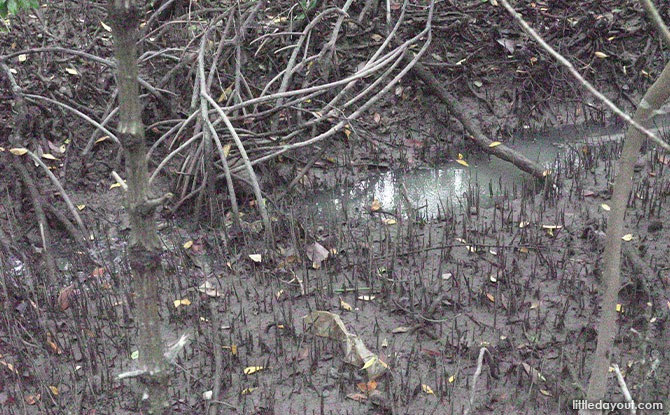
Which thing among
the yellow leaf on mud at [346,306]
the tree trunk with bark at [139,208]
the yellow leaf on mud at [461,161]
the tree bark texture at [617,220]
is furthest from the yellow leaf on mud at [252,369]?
the yellow leaf on mud at [461,161]

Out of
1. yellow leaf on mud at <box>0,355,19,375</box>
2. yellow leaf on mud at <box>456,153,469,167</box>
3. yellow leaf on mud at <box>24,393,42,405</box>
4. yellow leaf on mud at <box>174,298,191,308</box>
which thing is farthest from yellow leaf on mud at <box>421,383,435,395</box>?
yellow leaf on mud at <box>456,153,469,167</box>

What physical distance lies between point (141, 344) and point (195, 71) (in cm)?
364

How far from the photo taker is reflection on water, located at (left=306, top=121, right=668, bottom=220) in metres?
5.12

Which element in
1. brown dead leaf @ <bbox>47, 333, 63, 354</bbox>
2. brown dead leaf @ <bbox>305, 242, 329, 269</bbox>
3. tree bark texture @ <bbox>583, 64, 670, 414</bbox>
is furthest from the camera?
brown dead leaf @ <bbox>305, 242, 329, 269</bbox>

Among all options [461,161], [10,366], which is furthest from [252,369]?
[461,161]

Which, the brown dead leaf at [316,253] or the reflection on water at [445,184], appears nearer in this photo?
the brown dead leaf at [316,253]

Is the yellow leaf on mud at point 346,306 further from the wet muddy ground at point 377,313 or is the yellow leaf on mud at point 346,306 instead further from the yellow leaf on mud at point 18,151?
the yellow leaf on mud at point 18,151

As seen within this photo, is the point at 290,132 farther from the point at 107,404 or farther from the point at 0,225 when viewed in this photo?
the point at 107,404

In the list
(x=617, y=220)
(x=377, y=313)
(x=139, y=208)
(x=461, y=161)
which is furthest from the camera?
(x=461, y=161)

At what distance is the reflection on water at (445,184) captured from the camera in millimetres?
5121

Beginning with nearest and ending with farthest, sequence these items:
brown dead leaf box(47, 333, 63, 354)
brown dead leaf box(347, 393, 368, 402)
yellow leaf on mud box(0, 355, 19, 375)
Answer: brown dead leaf box(347, 393, 368, 402) < yellow leaf on mud box(0, 355, 19, 375) < brown dead leaf box(47, 333, 63, 354)

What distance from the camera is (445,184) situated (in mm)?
5539

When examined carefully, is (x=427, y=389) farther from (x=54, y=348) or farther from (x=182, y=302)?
(x=54, y=348)

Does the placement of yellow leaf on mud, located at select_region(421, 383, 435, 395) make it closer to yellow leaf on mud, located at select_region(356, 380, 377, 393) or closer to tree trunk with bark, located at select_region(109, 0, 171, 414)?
yellow leaf on mud, located at select_region(356, 380, 377, 393)
